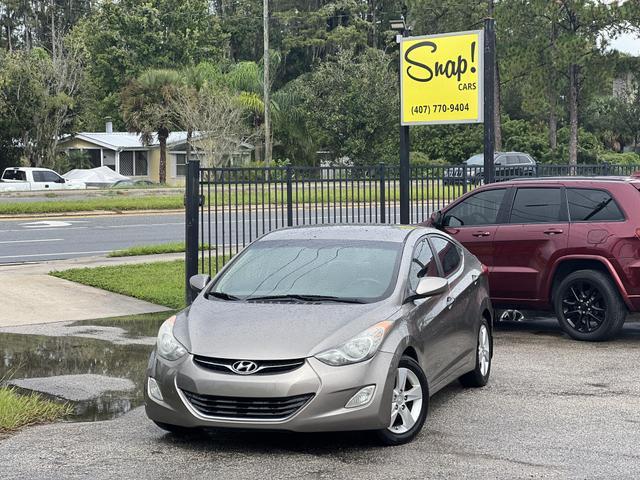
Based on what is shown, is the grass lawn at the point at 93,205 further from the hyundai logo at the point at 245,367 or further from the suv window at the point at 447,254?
the hyundai logo at the point at 245,367

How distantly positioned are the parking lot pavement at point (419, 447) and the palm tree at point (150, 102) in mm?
43383

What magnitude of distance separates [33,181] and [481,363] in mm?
37063

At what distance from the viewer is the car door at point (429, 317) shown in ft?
24.7

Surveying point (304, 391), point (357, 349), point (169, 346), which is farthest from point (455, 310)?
point (169, 346)

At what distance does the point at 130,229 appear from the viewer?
27094 mm

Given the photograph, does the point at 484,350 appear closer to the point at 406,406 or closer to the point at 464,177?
the point at 406,406

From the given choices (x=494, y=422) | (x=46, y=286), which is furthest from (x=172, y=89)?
(x=494, y=422)

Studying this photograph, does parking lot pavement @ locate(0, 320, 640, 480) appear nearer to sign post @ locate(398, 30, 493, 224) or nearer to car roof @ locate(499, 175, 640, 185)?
car roof @ locate(499, 175, 640, 185)

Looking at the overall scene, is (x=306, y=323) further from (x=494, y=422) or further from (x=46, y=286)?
(x=46, y=286)

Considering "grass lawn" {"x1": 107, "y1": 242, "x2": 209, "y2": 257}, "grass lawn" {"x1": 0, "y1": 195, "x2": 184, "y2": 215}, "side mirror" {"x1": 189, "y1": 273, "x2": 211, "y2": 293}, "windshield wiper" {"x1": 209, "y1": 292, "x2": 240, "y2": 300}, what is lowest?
"grass lawn" {"x1": 107, "y1": 242, "x2": 209, "y2": 257}

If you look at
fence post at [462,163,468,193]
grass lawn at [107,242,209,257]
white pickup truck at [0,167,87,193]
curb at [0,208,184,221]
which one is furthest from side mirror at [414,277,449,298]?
white pickup truck at [0,167,87,193]

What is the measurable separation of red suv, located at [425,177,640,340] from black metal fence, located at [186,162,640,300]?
2872 mm

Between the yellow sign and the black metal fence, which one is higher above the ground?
the yellow sign

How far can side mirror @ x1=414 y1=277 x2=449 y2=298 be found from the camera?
7.59 metres
